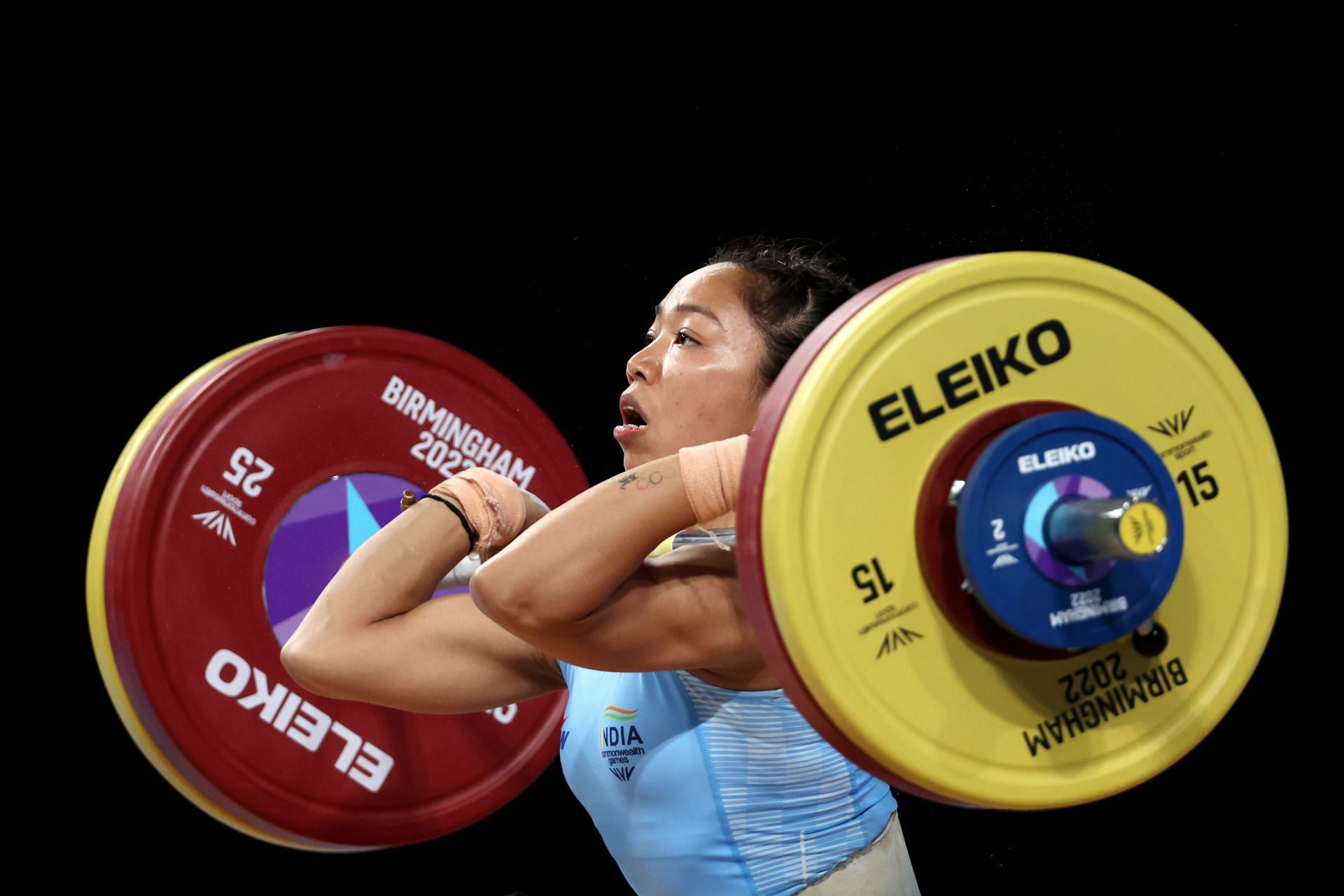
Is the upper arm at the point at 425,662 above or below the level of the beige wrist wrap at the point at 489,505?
below

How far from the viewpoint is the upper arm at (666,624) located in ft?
5.58

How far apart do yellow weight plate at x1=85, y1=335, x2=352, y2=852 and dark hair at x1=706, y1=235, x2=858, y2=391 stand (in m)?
1.20

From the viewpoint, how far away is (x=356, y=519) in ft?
9.47

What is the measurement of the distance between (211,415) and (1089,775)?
2015 millimetres

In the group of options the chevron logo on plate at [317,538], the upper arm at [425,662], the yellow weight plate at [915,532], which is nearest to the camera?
the yellow weight plate at [915,532]

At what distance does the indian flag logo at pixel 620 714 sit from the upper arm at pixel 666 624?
0.26 metres

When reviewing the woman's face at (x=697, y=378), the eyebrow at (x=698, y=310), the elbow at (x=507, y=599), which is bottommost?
the elbow at (x=507, y=599)

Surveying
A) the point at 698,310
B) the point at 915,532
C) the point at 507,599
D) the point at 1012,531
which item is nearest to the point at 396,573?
the point at 507,599

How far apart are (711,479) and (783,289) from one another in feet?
2.47

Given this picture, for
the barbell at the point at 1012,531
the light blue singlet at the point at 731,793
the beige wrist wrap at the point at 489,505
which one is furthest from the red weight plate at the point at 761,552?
the beige wrist wrap at the point at 489,505

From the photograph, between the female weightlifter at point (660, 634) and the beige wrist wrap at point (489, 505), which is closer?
the female weightlifter at point (660, 634)

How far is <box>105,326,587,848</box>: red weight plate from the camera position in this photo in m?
2.66

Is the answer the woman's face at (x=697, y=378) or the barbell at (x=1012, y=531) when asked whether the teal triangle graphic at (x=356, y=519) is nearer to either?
the woman's face at (x=697, y=378)

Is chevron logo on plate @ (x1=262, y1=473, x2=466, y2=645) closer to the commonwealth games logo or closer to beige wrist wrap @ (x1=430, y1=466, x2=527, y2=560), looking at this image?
beige wrist wrap @ (x1=430, y1=466, x2=527, y2=560)
